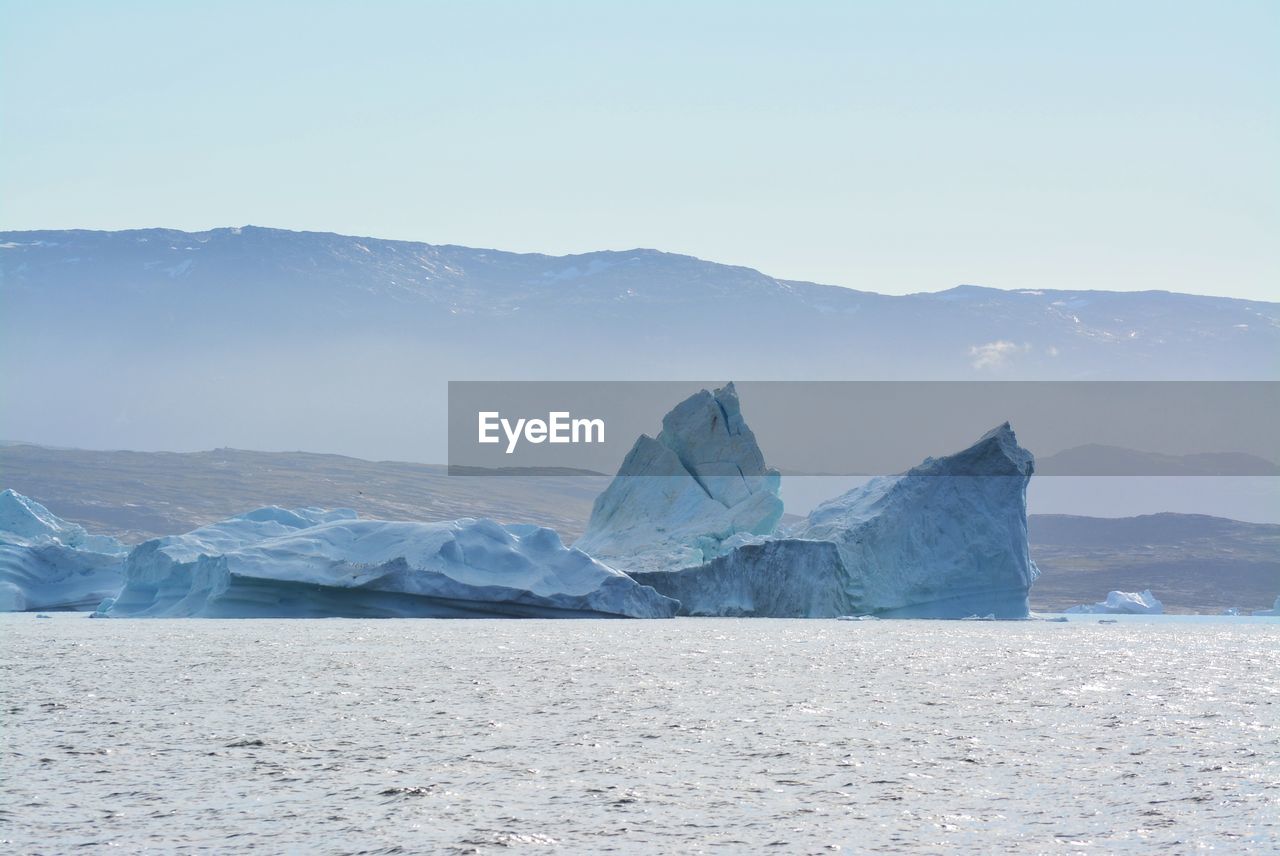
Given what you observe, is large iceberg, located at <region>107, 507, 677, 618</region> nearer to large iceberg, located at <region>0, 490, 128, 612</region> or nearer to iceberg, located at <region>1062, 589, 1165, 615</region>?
large iceberg, located at <region>0, 490, 128, 612</region>

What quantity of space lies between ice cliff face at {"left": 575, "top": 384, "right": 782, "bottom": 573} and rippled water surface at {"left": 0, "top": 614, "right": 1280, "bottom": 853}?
14.4 meters

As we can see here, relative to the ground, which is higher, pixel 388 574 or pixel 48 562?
pixel 388 574

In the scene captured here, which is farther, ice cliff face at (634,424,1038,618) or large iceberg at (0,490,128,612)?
large iceberg at (0,490,128,612)

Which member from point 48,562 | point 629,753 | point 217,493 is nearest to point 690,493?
point 48,562

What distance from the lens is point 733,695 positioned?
18797 mm

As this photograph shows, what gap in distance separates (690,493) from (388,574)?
12.0 meters

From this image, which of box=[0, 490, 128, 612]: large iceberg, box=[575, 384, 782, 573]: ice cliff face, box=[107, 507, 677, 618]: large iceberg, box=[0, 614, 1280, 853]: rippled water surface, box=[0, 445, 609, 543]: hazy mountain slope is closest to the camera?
box=[0, 614, 1280, 853]: rippled water surface

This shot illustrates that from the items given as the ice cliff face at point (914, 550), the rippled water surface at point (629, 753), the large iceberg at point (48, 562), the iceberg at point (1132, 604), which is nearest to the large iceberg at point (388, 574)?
the ice cliff face at point (914, 550)

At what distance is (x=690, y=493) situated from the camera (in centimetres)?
4184

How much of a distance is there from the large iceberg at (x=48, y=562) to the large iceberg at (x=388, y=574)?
6.32 m

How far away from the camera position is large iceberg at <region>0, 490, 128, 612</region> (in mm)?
40812

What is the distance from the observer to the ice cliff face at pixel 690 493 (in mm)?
40531

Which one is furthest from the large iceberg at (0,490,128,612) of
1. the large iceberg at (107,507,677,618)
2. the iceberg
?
the iceberg

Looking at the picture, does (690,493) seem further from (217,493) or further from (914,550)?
(217,493)
